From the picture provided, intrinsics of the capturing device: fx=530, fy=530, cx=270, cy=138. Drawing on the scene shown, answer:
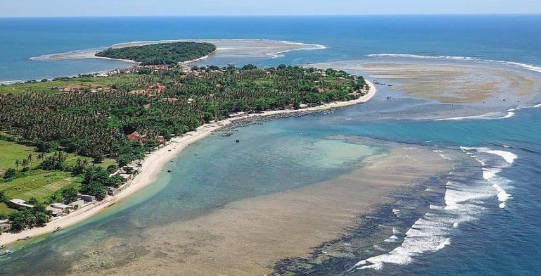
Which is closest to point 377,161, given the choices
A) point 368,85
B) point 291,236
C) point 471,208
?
point 471,208

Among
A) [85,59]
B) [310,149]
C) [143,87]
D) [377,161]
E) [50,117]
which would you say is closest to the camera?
[377,161]

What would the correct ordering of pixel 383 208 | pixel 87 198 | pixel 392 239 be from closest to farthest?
pixel 392 239 → pixel 383 208 → pixel 87 198

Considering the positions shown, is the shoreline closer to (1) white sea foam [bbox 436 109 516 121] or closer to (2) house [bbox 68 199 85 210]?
(2) house [bbox 68 199 85 210]

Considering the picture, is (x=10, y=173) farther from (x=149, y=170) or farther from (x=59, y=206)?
(x=149, y=170)

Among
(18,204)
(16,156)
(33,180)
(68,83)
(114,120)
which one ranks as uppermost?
(68,83)

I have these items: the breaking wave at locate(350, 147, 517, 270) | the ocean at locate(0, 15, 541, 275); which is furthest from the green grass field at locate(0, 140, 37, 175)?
the breaking wave at locate(350, 147, 517, 270)

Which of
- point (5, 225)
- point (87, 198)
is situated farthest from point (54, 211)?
point (5, 225)

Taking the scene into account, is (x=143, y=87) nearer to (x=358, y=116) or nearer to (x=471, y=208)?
(x=358, y=116)
